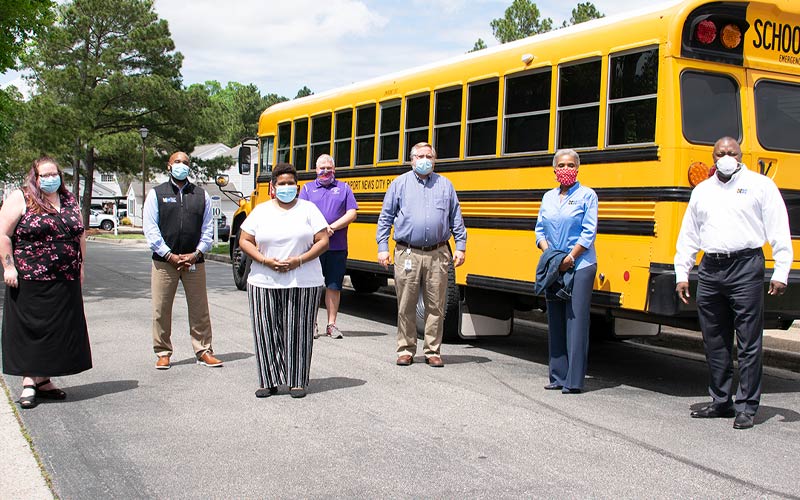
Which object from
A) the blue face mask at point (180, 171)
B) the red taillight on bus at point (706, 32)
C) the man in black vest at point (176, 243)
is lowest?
the man in black vest at point (176, 243)

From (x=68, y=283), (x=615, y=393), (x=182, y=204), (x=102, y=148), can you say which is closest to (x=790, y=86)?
(x=615, y=393)

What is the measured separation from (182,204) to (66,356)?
5.67 ft

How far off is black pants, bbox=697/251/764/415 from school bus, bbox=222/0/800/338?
0.42m

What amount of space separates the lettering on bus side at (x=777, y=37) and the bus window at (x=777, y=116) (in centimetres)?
28

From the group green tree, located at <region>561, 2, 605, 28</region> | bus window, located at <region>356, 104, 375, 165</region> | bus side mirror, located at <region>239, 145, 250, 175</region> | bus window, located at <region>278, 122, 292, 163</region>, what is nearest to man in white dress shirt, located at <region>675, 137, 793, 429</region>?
bus window, located at <region>356, 104, 375, 165</region>

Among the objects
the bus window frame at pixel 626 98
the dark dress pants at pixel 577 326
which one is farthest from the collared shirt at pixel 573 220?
the bus window frame at pixel 626 98

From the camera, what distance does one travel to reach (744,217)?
600 centimetres

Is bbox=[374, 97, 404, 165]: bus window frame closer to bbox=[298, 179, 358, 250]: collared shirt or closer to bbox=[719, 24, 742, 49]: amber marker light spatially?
bbox=[298, 179, 358, 250]: collared shirt

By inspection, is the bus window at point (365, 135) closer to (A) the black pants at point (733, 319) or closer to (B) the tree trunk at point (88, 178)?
(A) the black pants at point (733, 319)

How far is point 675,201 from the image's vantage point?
6613 millimetres

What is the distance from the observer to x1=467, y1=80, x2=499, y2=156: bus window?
8555mm

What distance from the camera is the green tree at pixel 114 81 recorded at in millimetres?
42625

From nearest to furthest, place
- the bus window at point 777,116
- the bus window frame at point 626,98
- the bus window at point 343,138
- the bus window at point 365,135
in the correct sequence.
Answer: the bus window frame at point 626,98 < the bus window at point 777,116 < the bus window at point 365,135 < the bus window at point 343,138

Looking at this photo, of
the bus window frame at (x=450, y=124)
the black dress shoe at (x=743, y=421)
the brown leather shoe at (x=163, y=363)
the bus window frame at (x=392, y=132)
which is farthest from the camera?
the bus window frame at (x=392, y=132)
